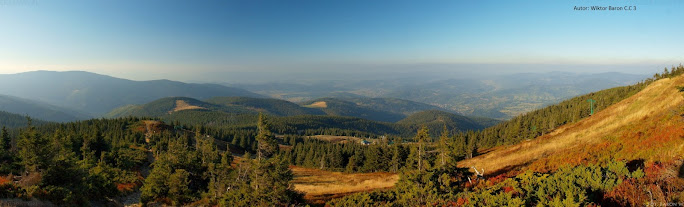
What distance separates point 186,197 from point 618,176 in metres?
43.4

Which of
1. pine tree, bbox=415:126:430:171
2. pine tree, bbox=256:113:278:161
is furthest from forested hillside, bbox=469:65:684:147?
pine tree, bbox=256:113:278:161

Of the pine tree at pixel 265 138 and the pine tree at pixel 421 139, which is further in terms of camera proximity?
the pine tree at pixel 421 139

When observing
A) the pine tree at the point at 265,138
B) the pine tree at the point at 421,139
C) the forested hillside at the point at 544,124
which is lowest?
the forested hillside at the point at 544,124

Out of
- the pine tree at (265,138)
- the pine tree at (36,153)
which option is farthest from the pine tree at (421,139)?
the pine tree at (36,153)

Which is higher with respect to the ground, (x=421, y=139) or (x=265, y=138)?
(x=265, y=138)

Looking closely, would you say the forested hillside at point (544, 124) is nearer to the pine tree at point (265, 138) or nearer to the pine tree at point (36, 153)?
the pine tree at point (265, 138)

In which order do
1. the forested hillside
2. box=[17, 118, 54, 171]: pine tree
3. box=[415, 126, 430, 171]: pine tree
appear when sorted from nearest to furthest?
1. box=[17, 118, 54, 171]: pine tree
2. box=[415, 126, 430, 171]: pine tree
3. the forested hillside

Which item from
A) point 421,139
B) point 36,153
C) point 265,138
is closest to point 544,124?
point 421,139

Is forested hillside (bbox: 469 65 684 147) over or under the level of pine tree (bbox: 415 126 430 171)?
under

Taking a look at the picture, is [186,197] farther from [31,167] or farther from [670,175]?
[670,175]

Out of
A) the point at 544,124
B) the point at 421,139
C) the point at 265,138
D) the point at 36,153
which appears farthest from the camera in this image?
the point at 544,124

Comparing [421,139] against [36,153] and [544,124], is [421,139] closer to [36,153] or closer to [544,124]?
[36,153]

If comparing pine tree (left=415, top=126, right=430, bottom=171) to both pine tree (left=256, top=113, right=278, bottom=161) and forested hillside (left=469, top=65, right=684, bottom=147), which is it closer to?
pine tree (left=256, top=113, right=278, bottom=161)

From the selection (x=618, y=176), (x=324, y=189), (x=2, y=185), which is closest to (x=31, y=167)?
(x=2, y=185)
